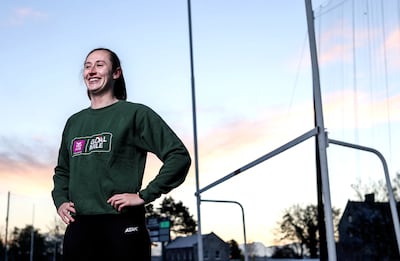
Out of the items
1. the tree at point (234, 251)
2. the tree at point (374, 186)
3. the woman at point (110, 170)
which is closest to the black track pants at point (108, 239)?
the woman at point (110, 170)

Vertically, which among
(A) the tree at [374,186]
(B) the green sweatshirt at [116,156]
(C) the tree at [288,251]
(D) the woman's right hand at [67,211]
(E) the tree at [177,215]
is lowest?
(C) the tree at [288,251]

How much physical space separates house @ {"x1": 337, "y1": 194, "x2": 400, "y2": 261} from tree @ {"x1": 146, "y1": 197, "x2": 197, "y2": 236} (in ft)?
81.5

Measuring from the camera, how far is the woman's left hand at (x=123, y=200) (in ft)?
3.24

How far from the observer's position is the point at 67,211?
41.3 inches

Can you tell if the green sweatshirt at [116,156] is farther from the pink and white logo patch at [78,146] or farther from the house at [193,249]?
the house at [193,249]

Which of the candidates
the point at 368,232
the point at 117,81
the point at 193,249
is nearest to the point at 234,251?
the point at 193,249

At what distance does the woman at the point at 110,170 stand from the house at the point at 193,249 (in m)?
39.2

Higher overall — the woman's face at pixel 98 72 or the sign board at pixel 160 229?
the sign board at pixel 160 229

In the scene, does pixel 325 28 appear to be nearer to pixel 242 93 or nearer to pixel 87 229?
pixel 242 93

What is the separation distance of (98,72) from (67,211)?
0.91 ft

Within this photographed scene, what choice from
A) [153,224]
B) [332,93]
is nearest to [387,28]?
[332,93]

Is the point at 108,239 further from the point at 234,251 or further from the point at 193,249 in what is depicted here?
the point at 234,251

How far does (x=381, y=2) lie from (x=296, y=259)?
1344 inches

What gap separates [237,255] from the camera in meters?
43.2
